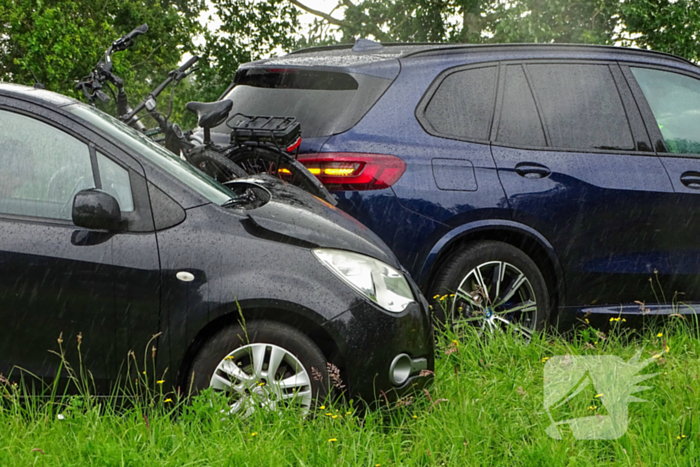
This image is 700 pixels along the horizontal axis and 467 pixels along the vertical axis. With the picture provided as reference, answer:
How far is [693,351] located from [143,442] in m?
3.10

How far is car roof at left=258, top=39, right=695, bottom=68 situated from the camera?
490cm

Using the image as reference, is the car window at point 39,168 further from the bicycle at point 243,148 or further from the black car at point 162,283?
the bicycle at point 243,148

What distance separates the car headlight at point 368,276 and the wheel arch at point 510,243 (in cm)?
101

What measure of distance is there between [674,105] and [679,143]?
27 centimetres

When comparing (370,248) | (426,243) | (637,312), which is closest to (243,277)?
Result: (370,248)

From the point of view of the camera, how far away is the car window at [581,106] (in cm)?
507

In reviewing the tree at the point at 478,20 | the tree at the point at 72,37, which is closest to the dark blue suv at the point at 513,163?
the tree at the point at 72,37

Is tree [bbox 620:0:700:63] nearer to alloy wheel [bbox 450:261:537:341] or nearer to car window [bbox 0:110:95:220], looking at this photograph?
alloy wheel [bbox 450:261:537:341]

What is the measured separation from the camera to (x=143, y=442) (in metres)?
3.06

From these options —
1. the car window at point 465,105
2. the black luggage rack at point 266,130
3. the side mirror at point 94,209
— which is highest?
the car window at point 465,105

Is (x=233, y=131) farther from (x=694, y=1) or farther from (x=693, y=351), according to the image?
(x=694, y=1)

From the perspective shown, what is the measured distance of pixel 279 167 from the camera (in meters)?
4.88

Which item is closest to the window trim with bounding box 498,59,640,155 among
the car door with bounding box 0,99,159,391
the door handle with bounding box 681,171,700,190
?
the door handle with bounding box 681,171,700,190

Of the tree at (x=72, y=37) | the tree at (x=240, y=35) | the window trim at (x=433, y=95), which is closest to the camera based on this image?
the window trim at (x=433, y=95)
